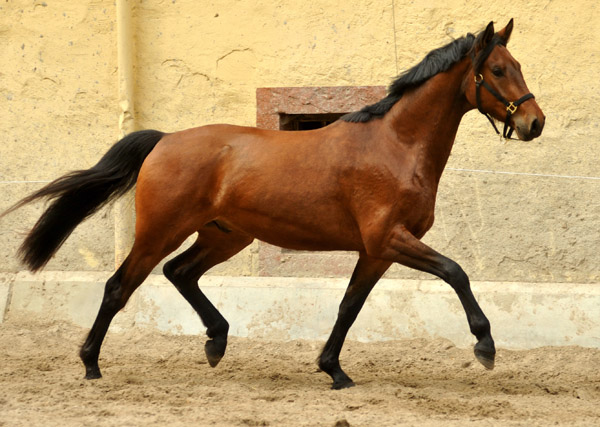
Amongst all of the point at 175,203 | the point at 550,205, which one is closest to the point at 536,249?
the point at 550,205

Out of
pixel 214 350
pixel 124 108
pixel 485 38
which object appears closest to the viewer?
pixel 485 38

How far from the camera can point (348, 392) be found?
4777 millimetres

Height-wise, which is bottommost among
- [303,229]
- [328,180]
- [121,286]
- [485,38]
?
[121,286]

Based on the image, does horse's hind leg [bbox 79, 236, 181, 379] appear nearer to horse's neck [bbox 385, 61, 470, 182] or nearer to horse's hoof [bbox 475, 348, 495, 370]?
horse's neck [bbox 385, 61, 470, 182]

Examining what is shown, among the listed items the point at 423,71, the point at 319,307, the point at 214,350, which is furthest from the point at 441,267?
the point at 319,307

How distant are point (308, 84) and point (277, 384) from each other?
2.71 m

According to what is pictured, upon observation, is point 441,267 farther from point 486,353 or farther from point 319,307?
point 319,307

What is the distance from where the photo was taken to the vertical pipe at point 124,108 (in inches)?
269

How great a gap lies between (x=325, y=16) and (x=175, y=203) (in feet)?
8.12

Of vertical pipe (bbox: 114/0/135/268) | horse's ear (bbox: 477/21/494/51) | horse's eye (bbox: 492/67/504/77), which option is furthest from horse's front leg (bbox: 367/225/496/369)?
vertical pipe (bbox: 114/0/135/268)

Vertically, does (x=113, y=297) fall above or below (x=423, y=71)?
below

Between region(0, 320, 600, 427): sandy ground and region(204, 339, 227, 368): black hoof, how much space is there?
91 mm

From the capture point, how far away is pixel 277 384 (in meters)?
5.03

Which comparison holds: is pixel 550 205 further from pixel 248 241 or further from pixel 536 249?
pixel 248 241
